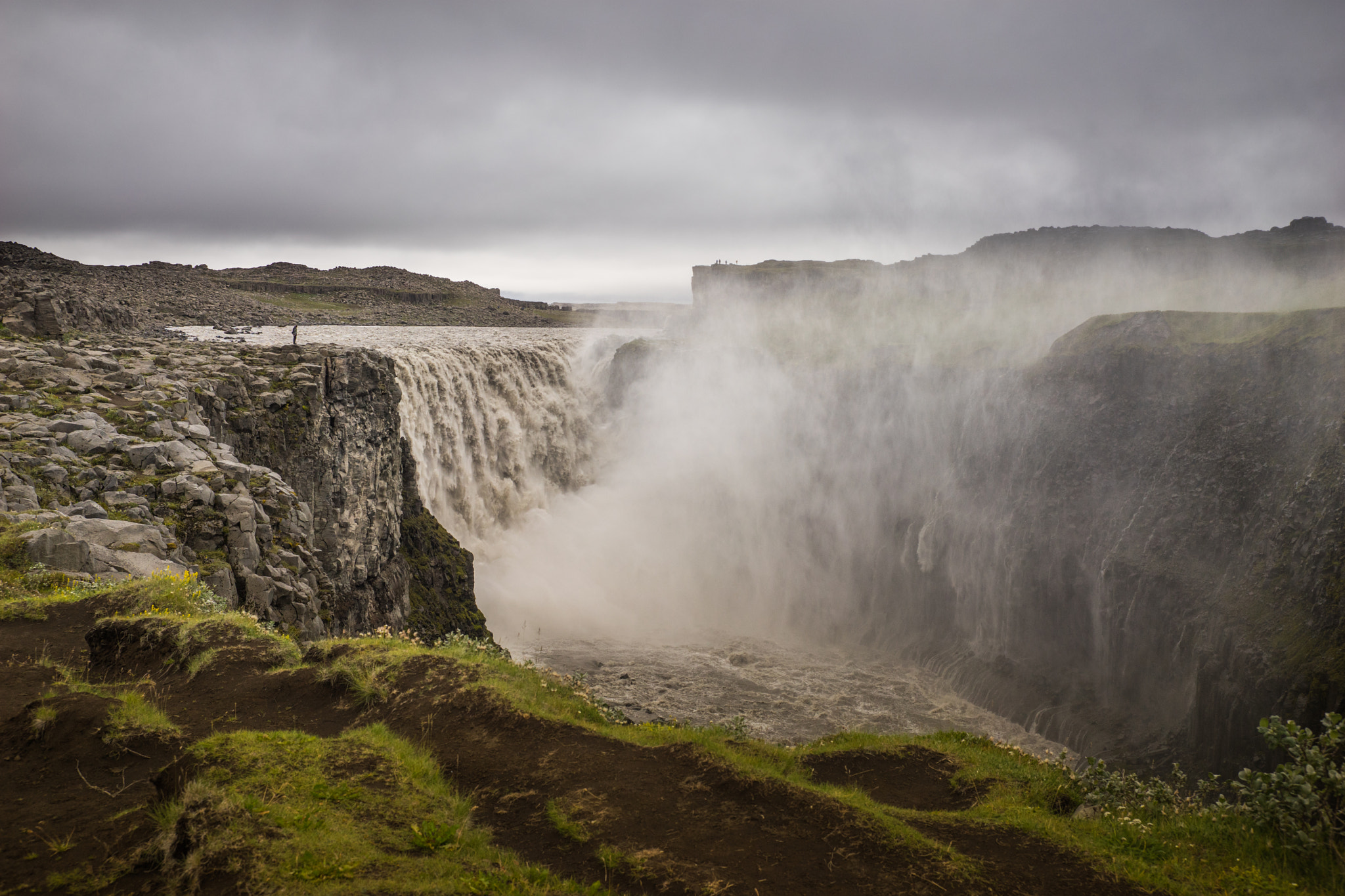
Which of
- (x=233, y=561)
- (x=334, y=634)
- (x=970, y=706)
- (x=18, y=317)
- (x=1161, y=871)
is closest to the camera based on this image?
(x=1161, y=871)

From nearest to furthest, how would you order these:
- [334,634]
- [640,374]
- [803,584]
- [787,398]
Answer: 1. [334,634]
2. [803,584]
3. [787,398]
4. [640,374]

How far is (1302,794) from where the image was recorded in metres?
7.31

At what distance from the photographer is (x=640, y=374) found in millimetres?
51281

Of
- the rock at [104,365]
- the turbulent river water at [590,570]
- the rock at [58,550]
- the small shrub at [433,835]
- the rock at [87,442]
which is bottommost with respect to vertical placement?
the turbulent river water at [590,570]

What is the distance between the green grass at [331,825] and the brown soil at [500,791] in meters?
0.36

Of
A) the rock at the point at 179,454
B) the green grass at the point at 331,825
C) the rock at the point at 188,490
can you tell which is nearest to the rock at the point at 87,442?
the rock at the point at 179,454

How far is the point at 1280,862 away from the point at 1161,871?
4.95ft

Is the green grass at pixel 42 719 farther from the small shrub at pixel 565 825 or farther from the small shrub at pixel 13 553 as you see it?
the small shrub at pixel 13 553

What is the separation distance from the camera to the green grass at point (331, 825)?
507 cm

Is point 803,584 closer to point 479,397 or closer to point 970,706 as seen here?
point 970,706

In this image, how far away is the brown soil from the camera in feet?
19.4

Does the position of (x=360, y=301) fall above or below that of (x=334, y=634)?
above

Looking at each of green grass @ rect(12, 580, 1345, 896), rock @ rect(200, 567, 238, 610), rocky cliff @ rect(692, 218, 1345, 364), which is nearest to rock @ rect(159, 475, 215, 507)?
rock @ rect(200, 567, 238, 610)

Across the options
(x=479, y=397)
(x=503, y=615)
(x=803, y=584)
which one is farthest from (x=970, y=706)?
(x=479, y=397)
